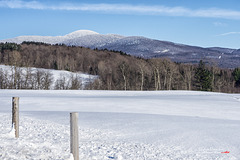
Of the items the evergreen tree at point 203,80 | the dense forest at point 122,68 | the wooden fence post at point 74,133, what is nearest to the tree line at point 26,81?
the dense forest at point 122,68

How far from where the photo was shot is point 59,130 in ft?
32.2

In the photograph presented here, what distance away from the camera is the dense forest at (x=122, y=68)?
6706 centimetres

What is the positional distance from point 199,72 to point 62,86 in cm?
3328

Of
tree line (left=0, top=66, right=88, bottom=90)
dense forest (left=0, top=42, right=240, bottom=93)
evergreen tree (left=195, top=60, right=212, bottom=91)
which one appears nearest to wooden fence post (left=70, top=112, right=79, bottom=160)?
dense forest (left=0, top=42, right=240, bottom=93)

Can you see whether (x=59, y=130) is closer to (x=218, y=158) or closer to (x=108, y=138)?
(x=108, y=138)

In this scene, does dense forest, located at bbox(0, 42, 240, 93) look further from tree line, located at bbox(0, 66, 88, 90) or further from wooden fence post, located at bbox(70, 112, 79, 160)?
wooden fence post, located at bbox(70, 112, 79, 160)

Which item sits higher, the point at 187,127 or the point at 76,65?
the point at 76,65

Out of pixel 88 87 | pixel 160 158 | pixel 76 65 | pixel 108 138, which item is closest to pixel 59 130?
pixel 108 138

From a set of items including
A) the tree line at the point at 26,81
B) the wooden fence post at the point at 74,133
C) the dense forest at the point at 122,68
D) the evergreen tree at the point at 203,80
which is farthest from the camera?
the dense forest at the point at 122,68

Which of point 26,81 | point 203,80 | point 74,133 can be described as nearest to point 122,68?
point 203,80

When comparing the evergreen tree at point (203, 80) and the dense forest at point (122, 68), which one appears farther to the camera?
the dense forest at point (122, 68)

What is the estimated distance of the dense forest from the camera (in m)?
67.1

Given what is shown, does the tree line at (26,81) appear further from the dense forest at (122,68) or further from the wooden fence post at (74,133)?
the wooden fence post at (74,133)

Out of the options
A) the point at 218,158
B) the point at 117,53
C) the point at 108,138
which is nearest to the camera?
the point at 218,158
